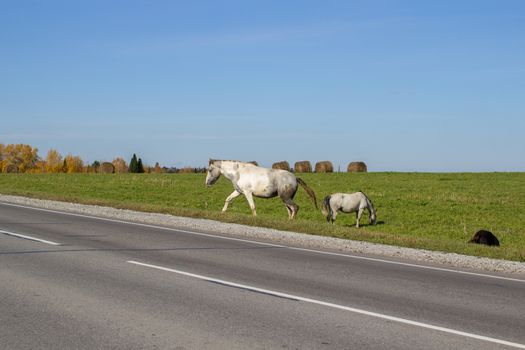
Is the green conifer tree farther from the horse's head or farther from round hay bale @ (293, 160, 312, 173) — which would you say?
the horse's head

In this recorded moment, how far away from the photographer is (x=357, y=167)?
6569 cm

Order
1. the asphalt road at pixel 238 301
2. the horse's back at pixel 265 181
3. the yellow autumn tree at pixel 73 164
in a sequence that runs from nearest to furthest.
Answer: the asphalt road at pixel 238 301 → the horse's back at pixel 265 181 → the yellow autumn tree at pixel 73 164

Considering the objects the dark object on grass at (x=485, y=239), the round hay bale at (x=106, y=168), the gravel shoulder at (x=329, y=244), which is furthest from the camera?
the round hay bale at (x=106, y=168)

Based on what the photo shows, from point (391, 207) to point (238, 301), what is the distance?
24646 millimetres

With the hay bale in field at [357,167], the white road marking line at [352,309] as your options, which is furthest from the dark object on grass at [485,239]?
the hay bale in field at [357,167]

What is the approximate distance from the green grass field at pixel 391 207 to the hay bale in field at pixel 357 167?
1271cm

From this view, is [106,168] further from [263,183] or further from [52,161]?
[52,161]

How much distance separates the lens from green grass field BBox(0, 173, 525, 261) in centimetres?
1775

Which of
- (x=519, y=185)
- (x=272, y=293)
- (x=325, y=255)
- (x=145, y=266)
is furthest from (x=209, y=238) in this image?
(x=519, y=185)

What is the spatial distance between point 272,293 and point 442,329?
257 centimetres

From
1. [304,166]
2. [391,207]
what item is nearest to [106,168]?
[304,166]

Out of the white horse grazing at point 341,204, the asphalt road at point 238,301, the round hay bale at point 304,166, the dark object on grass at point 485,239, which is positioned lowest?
the asphalt road at point 238,301

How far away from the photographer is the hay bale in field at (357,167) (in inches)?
2584

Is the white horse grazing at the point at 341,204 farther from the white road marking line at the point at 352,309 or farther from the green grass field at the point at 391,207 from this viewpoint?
the white road marking line at the point at 352,309
